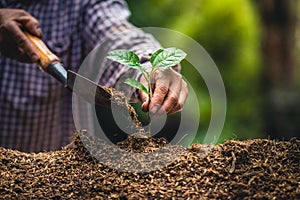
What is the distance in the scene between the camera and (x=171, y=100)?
1.21 metres

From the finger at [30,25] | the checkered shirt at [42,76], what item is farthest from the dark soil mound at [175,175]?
the checkered shirt at [42,76]

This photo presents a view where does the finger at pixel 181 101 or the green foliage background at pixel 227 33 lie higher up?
the finger at pixel 181 101

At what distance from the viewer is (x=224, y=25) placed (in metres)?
4.13

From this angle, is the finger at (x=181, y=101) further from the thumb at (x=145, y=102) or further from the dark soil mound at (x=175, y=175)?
the dark soil mound at (x=175, y=175)

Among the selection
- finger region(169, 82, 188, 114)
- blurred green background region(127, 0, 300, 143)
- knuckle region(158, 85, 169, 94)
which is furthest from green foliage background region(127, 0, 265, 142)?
knuckle region(158, 85, 169, 94)

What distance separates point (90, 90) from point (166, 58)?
224mm

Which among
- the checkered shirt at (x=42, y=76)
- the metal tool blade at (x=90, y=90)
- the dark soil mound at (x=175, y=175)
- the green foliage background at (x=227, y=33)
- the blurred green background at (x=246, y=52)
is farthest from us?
the green foliage background at (x=227, y=33)


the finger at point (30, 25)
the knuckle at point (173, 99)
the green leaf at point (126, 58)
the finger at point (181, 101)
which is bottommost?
the finger at point (181, 101)

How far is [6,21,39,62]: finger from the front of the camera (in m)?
1.53

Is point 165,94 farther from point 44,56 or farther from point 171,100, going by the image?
point 44,56

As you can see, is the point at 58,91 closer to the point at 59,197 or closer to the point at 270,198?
the point at 59,197

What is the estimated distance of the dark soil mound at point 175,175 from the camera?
36.4 inches

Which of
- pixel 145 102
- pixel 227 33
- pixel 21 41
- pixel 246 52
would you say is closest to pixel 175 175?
pixel 145 102

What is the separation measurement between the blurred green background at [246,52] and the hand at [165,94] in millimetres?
2340
